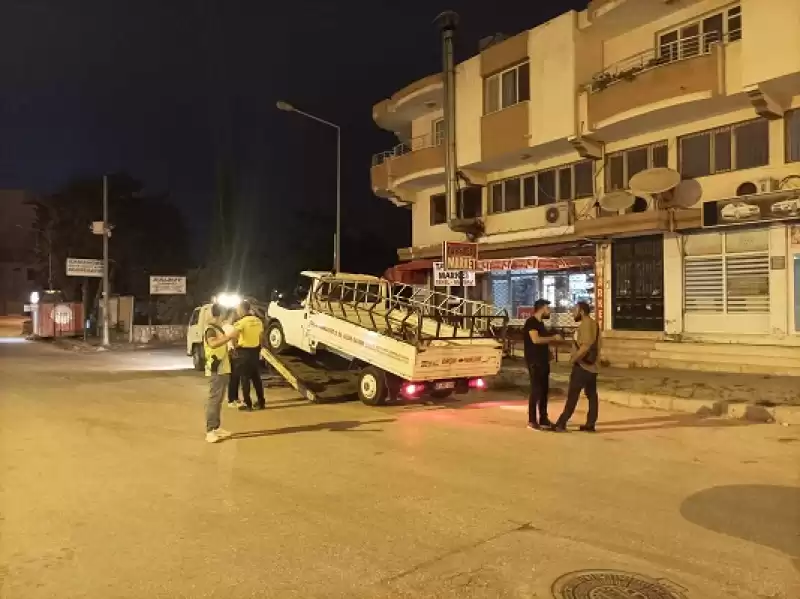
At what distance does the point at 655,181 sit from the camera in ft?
57.3

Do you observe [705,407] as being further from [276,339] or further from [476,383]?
[276,339]

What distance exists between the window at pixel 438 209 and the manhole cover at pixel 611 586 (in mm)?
23105

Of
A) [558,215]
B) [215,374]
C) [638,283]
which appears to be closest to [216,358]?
[215,374]

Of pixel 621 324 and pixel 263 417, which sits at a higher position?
pixel 621 324

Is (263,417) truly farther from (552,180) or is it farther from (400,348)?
(552,180)

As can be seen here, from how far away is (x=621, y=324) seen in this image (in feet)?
65.8

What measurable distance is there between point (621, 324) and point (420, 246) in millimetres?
10465

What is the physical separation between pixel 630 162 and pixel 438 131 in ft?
30.7

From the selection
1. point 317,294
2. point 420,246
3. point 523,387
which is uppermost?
point 420,246

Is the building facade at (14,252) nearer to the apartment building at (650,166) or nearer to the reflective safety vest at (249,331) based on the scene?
the apartment building at (650,166)

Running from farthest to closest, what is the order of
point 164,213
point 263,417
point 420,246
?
point 164,213 < point 420,246 < point 263,417

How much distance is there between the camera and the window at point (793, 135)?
16.2 meters

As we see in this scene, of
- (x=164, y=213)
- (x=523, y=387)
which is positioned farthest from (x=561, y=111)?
(x=164, y=213)

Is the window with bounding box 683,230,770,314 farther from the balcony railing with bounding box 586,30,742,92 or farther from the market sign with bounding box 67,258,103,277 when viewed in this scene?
the market sign with bounding box 67,258,103,277
